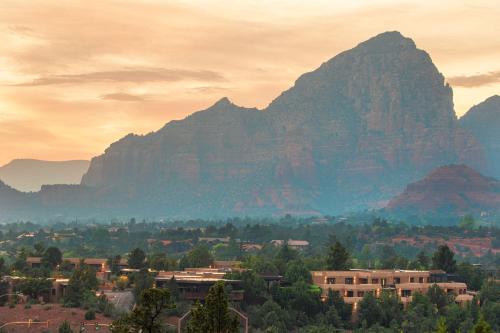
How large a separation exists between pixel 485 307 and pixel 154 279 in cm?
5391

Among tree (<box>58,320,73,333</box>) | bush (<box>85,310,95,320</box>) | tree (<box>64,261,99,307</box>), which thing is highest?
tree (<box>64,261,99,307</box>)

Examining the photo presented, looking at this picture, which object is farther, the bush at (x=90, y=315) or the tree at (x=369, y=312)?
the tree at (x=369, y=312)

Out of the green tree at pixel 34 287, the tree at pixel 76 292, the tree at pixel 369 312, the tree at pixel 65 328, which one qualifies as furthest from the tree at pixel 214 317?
the green tree at pixel 34 287

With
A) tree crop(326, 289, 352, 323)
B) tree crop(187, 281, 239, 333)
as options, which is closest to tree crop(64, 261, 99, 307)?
tree crop(326, 289, 352, 323)

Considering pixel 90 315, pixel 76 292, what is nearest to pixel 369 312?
pixel 90 315

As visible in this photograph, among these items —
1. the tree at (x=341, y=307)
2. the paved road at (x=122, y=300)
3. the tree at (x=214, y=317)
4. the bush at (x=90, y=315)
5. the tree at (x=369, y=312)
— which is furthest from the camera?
the tree at (x=341, y=307)

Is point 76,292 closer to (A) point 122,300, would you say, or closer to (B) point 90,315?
(A) point 122,300

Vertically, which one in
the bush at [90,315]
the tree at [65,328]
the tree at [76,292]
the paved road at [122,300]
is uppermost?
the tree at [76,292]

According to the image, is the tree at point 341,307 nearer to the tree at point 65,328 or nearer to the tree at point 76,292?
the tree at point 76,292

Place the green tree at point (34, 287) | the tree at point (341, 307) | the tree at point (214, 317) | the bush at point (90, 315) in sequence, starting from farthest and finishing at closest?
1. the tree at point (341, 307)
2. the green tree at point (34, 287)
3. the bush at point (90, 315)
4. the tree at point (214, 317)

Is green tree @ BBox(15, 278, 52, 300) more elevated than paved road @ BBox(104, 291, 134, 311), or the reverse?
green tree @ BBox(15, 278, 52, 300)

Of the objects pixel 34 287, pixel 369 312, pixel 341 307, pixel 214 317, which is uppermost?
pixel 34 287

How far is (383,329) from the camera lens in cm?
18138

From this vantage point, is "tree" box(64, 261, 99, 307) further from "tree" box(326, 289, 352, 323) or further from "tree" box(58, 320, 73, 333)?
"tree" box(326, 289, 352, 323)
